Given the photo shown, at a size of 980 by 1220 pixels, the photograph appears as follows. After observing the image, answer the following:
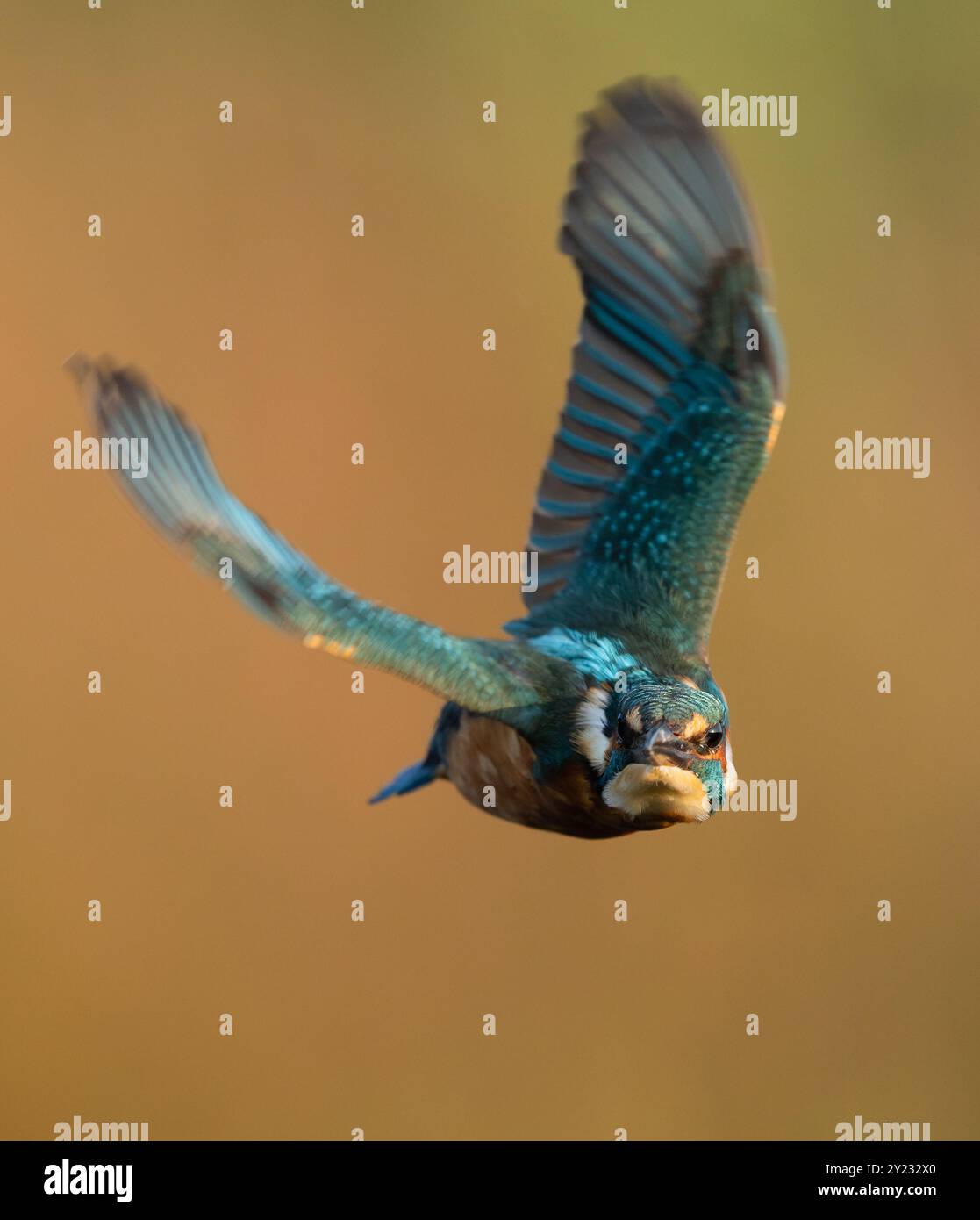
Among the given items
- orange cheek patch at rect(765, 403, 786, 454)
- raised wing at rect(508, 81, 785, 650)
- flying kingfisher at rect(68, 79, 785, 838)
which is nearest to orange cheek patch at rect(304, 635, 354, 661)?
flying kingfisher at rect(68, 79, 785, 838)

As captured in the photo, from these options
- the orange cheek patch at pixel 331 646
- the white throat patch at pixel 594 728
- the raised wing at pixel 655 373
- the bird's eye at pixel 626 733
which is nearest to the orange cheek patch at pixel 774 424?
the raised wing at pixel 655 373

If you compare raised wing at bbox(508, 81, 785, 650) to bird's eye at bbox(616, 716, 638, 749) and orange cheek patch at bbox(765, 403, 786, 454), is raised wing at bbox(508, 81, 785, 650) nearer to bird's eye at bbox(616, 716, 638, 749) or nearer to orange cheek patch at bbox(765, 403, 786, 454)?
orange cheek patch at bbox(765, 403, 786, 454)

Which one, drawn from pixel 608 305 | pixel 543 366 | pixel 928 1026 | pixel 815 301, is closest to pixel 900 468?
pixel 815 301

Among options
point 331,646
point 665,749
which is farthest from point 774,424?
point 331,646

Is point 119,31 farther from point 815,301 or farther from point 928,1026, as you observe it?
point 928,1026

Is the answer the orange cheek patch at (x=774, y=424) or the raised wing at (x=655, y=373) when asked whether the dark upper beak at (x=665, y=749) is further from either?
the orange cheek patch at (x=774, y=424)

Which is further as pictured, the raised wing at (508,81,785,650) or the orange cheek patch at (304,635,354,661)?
the raised wing at (508,81,785,650)
